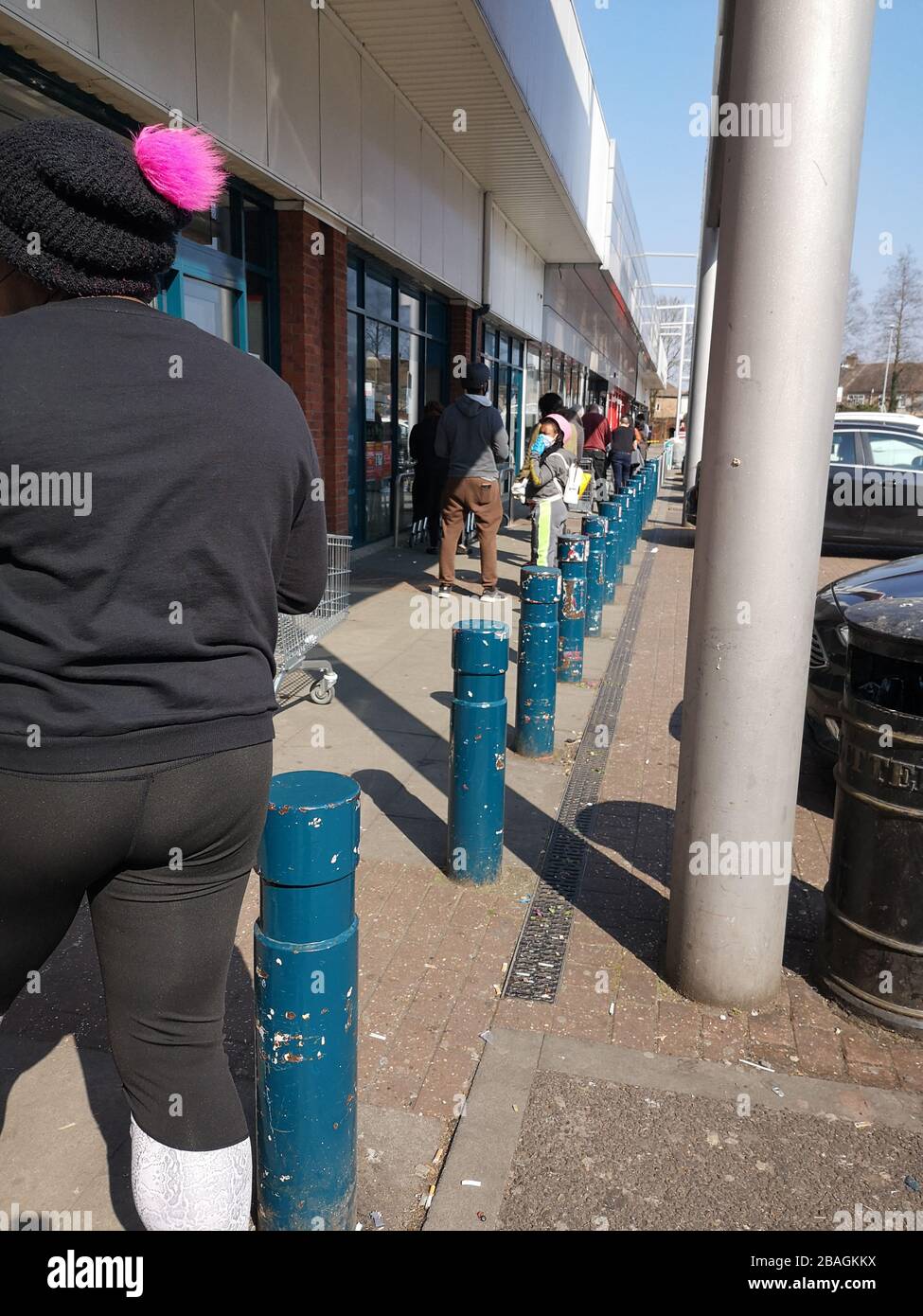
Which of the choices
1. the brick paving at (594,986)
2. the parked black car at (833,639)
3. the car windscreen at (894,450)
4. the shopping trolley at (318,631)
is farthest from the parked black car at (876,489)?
the brick paving at (594,986)

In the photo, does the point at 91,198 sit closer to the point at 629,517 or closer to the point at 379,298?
the point at 379,298

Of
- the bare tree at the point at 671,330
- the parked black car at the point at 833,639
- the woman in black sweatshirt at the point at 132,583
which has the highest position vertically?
the bare tree at the point at 671,330

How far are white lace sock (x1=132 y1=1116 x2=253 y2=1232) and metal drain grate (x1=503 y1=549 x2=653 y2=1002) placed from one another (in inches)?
64.7

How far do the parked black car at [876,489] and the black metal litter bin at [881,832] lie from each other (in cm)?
1146

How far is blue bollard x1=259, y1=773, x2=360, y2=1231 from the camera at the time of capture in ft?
6.80

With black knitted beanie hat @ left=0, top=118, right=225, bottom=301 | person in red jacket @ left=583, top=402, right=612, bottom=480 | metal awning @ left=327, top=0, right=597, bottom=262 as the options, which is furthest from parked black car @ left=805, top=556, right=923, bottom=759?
person in red jacket @ left=583, top=402, right=612, bottom=480

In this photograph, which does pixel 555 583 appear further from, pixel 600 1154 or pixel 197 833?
pixel 197 833

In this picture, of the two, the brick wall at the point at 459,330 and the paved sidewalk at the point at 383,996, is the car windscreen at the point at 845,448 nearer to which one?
the brick wall at the point at 459,330

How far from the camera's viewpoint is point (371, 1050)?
122 inches

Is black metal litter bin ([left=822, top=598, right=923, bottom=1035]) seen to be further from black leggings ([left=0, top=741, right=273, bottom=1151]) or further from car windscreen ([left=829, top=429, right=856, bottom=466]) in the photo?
car windscreen ([left=829, top=429, right=856, bottom=466])

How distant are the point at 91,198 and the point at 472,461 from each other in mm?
7983

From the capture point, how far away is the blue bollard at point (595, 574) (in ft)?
29.0

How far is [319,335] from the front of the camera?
394 inches

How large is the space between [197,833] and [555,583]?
4.21m
